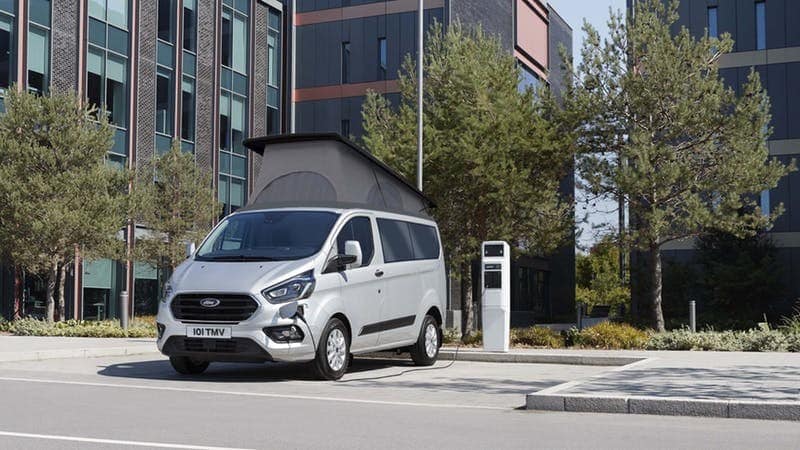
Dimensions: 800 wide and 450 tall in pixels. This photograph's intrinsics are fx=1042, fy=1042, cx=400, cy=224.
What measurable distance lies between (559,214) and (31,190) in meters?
13.2

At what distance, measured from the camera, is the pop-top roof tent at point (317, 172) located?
14.5m

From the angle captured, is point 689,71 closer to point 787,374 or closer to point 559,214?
point 559,214

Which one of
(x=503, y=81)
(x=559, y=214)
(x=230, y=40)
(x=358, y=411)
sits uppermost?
(x=230, y=40)

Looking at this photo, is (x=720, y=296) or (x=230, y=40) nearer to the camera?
(x=720, y=296)

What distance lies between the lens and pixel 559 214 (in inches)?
903

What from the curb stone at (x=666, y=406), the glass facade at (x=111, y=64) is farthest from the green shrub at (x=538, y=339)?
the glass facade at (x=111, y=64)

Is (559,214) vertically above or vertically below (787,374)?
above

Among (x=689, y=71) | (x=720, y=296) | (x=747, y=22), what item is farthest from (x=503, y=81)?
(x=747, y=22)

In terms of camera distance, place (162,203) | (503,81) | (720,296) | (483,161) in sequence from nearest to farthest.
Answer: (483,161) → (503,81) → (162,203) → (720,296)

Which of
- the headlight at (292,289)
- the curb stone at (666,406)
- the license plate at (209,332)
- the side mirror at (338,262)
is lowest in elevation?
the curb stone at (666,406)

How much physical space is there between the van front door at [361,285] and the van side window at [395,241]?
0.35m

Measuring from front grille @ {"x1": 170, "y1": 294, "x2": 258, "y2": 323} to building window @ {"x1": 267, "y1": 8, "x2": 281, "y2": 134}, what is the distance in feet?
109

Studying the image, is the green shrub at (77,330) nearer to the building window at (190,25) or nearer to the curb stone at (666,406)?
the curb stone at (666,406)

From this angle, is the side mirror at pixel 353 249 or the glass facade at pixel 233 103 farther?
the glass facade at pixel 233 103
